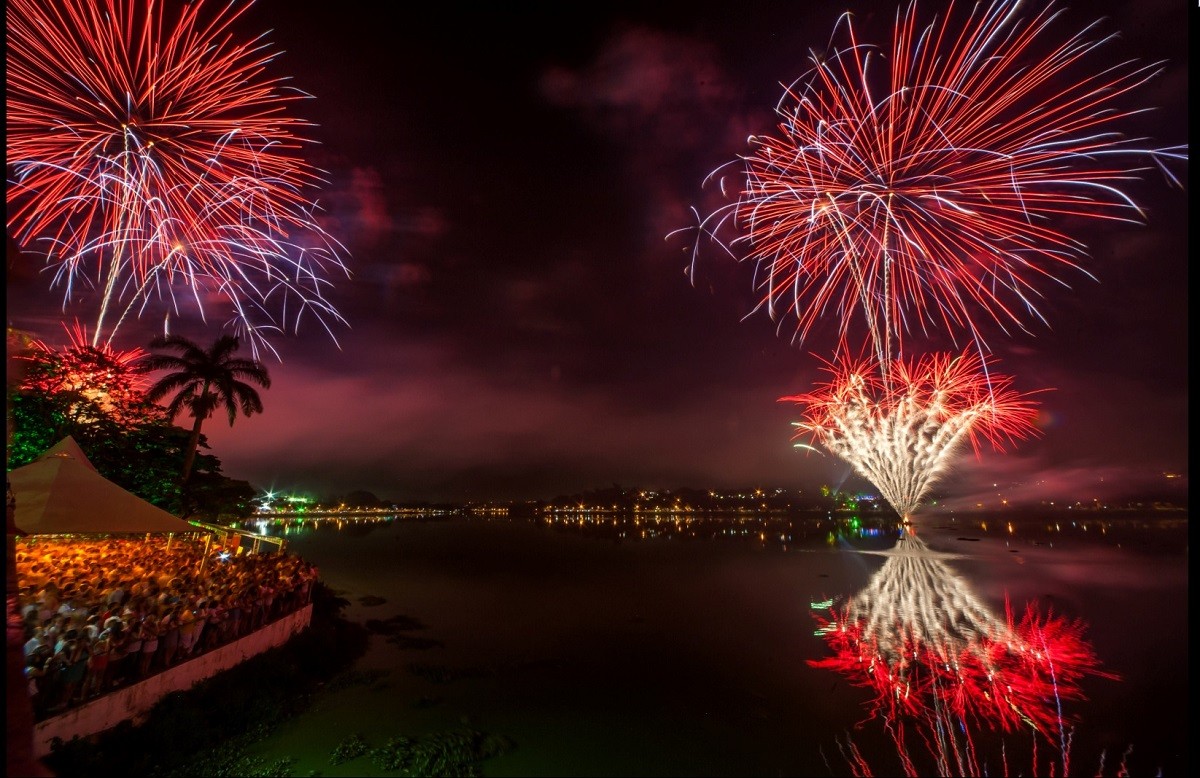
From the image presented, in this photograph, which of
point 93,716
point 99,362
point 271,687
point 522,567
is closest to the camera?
point 93,716

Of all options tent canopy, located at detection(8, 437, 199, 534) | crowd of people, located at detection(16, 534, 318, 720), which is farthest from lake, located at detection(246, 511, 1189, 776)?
tent canopy, located at detection(8, 437, 199, 534)

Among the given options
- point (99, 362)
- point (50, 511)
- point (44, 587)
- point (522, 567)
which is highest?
point (99, 362)

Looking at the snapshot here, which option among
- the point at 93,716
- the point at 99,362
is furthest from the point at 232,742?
the point at 99,362

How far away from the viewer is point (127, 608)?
8.64m

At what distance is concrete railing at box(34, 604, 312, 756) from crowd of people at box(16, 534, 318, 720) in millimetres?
128

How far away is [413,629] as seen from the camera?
18.1 meters

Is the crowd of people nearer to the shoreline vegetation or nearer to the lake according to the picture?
the shoreline vegetation

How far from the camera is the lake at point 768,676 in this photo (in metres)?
9.41

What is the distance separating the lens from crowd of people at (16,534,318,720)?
24.1 feet

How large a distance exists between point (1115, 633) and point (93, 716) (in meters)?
26.1

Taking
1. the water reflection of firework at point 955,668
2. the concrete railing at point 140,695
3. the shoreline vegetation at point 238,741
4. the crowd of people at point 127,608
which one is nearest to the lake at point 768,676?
the water reflection of firework at point 955,668

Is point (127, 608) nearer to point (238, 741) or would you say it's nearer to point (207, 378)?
point (238, 741)

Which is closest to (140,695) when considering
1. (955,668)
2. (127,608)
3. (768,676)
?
(127,608)

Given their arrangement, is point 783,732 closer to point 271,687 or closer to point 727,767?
point 727,767
